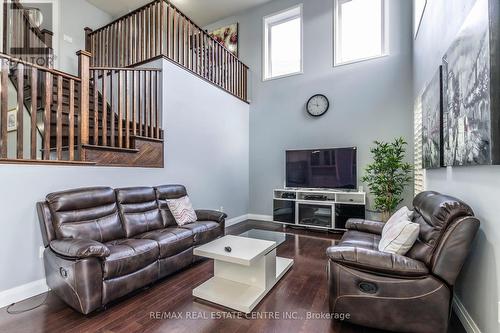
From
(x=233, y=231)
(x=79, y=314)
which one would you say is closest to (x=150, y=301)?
(x=79, y=314)

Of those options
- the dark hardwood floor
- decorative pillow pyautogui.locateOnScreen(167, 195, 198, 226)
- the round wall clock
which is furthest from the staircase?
the round wall clock

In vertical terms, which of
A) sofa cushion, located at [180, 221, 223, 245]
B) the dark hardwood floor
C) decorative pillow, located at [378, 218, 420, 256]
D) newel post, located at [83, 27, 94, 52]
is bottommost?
the dark hardwood floor

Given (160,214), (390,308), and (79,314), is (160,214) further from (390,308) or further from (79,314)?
(390,308)

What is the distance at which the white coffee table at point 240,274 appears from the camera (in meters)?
2.11

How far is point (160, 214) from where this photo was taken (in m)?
3.17

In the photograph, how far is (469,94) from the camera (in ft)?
5.39

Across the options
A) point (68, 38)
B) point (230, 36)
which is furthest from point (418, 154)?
point (68, 38)

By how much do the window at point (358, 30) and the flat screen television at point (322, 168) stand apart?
180 centimetres

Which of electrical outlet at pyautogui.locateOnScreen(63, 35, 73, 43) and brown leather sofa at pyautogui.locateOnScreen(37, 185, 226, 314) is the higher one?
electrical outlet at pyautogui.locateOnScreen(63, 35, 73, 43)

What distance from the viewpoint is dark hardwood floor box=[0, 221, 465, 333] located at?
183cm

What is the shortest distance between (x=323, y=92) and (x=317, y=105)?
0.28m

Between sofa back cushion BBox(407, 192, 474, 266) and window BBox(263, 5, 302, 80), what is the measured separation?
158 inches

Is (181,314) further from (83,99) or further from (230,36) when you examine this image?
(230,36)

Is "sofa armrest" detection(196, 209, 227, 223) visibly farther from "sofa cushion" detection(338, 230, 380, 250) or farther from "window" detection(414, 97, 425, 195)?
"window" detection(414, 97, 425, 195)
